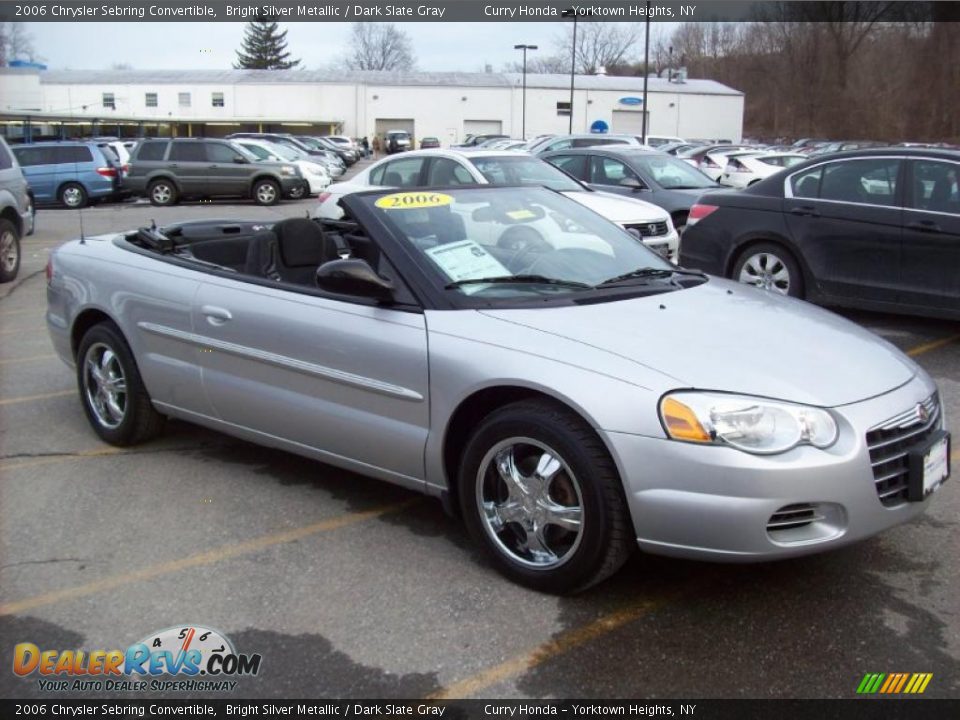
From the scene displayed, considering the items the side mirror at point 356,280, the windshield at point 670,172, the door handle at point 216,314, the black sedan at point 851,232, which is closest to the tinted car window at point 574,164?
the windshield at point 670,172

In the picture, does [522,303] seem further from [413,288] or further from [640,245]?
[640,245]

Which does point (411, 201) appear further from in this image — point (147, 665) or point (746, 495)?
point (147, 665)

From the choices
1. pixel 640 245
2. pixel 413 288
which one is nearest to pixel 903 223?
pixel 640 245

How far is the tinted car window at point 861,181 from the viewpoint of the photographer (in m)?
7.59

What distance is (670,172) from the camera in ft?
42.0

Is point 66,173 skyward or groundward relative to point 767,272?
skyward

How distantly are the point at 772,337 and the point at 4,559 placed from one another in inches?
125

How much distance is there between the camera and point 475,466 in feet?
11.5

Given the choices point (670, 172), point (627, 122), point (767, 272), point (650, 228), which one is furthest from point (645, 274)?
point (627, 122)

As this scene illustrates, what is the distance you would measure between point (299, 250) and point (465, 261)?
46.5 inches

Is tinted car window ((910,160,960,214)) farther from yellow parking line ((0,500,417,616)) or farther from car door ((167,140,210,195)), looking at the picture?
car door ((167,140,210,195))

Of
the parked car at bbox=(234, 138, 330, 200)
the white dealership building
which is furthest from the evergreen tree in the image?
the parked car at bbox=(234, 138, 330, 200)

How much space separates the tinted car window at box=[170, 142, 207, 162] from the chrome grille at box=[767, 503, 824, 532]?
23.6 meters

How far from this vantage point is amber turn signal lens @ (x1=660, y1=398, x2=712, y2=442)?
9.93 ft
